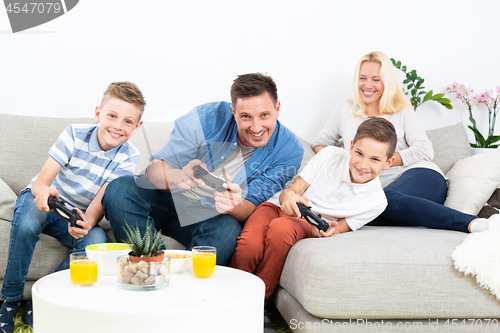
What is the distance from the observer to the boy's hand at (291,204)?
1.53 m

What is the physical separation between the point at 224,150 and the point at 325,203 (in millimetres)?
455

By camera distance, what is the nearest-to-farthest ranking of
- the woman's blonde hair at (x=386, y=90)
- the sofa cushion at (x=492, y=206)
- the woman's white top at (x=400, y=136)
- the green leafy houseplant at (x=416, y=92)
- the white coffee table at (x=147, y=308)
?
the white coffee table at (x=147, y=308)
the sofa cushion at (x=492, y=206)
the woman's white top at (x=400, y=136)
the woman's blonde hair at (x=386, y=90)
the green leafy houseplant at (x=416, y=92)

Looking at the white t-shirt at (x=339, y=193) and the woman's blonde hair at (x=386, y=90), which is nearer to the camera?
the white t-shirt at (x=339, y=193)

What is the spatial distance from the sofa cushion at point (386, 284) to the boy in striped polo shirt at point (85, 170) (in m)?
0.77

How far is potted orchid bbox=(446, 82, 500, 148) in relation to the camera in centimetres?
251

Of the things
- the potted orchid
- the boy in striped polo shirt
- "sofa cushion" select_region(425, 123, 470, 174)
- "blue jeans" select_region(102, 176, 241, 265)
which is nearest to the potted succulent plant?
"blue jeans" select_region(102, 176, 241, 265)

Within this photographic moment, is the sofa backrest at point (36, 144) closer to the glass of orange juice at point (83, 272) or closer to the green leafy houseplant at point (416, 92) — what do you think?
the green leafy houseplant at point (416, 92)

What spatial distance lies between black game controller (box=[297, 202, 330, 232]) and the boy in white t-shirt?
1.1 inches

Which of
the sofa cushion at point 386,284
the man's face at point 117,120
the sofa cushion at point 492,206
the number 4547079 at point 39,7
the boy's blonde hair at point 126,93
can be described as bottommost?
the sofa cushion at point 492,206

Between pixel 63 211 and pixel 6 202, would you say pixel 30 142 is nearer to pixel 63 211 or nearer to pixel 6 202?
pixel 6 202

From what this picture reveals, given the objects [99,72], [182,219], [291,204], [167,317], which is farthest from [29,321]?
[99,72]

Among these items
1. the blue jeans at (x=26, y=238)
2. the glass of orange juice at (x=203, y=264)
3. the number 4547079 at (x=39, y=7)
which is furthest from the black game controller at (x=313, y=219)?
the number 4547079 at (x=39, y=7)

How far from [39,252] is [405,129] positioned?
68.2 inches

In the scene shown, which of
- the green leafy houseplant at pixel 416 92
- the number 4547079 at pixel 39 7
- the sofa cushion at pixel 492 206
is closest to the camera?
the sofa cushion at pixel 492 206
